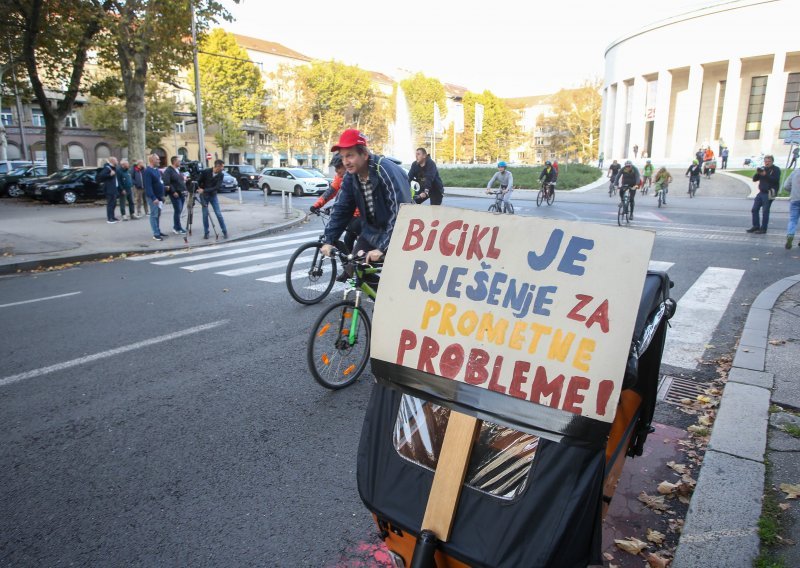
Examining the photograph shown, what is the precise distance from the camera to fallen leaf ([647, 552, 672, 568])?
250cm

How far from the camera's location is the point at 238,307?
22.9ft

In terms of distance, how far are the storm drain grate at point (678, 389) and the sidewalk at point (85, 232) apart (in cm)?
1079

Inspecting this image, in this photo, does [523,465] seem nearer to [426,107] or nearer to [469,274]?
[469,274]

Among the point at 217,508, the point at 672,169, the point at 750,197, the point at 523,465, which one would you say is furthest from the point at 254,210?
the point at 672,169

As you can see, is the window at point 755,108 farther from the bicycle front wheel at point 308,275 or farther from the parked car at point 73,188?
the bicycle front wheel at point 308,275

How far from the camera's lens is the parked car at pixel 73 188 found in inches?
894

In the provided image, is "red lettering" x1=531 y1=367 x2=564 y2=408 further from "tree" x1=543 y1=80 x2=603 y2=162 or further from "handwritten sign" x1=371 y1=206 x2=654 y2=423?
"tree" x1=543 y1=80 x2=603 y2=162

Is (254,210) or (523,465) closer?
(523,465)

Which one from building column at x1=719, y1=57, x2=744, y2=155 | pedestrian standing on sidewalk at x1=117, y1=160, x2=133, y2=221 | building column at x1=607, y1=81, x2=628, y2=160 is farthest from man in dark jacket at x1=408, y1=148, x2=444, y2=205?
building column at x1=607, y1=81, x2=628, y2=160

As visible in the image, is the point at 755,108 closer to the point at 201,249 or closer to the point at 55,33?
the point at 55,33

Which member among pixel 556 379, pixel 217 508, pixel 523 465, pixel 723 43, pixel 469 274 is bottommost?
pixel 217 508

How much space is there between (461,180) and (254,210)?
23.7 metres

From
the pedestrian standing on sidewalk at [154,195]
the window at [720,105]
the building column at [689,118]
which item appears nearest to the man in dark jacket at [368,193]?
the pedestrian standing on sidewalk at [154,195]

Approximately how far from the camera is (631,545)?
8.61ft
